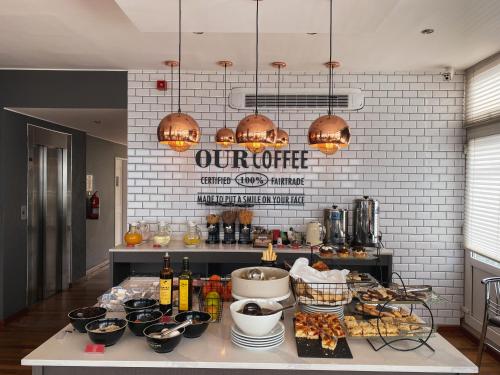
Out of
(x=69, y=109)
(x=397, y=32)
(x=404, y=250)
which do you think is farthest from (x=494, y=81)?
(x=69, y=109)

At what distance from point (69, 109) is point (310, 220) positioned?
10.8 ft

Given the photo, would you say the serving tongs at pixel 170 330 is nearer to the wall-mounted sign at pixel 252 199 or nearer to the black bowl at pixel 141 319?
the black bowl at pixel 141 319

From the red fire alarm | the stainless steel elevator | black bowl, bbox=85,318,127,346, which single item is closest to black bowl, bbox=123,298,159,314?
black bowl, bbox=85,318,127,346

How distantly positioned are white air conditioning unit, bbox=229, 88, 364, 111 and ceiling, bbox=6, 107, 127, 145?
1.44 meters

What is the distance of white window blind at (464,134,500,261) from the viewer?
4234 millimetres

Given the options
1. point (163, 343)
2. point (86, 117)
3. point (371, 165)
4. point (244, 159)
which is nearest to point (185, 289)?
point (163, 343)

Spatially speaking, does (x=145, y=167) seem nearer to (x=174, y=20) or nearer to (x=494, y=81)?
(x=174, y=20)

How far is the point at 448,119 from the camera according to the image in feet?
16.3

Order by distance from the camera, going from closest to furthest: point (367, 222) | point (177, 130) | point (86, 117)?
point (177, 130) → point (367, 222) → point (86, 117)

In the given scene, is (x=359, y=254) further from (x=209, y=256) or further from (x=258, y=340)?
(x=258, y=340)

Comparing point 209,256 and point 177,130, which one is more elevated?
point 177,130

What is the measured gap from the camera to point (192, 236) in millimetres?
4648

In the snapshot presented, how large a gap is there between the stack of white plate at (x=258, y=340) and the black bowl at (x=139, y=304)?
0.53 metres

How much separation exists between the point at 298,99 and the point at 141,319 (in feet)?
11.9
